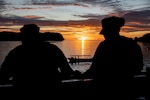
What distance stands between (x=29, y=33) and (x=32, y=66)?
460mm

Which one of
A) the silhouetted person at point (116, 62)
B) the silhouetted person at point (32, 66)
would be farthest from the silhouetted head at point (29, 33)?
the silhouetted person at point (116, 62)

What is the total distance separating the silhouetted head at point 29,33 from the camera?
3676 mm

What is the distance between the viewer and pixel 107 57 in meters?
3.80

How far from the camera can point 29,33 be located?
12.0 feet

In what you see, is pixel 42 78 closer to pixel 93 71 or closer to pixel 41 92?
pixel 41 92

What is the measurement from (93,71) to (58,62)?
54 centimetres

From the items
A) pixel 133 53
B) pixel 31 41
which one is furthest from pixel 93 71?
pixel 31 41

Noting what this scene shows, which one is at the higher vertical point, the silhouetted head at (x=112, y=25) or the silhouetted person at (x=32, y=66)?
the silhouetted head at (x=112, y=25)

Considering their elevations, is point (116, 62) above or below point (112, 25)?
below

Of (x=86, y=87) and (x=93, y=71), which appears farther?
(x=86, y=87)

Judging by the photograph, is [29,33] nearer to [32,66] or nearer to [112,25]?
[32,66]

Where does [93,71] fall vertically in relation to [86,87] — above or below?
above

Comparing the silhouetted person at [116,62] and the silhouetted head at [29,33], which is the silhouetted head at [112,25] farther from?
the silhouetted head at [29,33]

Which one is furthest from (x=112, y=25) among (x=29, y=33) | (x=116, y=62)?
(x=29, y=33)
